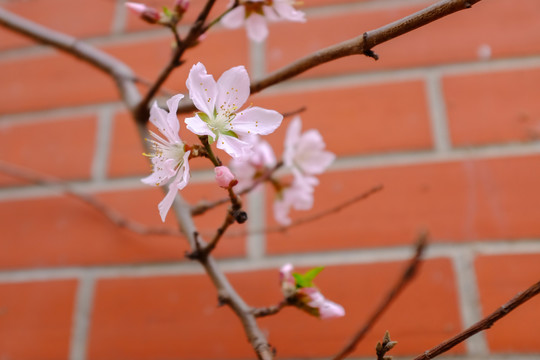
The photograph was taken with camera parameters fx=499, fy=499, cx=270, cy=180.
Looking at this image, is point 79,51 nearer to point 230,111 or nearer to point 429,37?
point 230,111

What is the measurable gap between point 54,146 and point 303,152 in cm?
48

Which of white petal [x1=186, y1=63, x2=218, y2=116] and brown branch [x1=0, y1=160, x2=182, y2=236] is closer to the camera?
white petal [x1=186, y1=63, x2=218, y2=116]

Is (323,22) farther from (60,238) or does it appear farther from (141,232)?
(60,238)

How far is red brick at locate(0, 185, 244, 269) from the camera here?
74 centimetres

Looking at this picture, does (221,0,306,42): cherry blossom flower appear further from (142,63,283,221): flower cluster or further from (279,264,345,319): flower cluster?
(279,264,345,319): flower cluster

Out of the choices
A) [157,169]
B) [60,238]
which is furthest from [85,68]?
[157,169]

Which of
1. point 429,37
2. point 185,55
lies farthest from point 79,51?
point 429,37

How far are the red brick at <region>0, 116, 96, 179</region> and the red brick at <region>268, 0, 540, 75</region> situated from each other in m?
0.33

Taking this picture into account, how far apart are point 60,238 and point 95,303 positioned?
123 mm

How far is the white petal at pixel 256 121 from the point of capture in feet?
1.11

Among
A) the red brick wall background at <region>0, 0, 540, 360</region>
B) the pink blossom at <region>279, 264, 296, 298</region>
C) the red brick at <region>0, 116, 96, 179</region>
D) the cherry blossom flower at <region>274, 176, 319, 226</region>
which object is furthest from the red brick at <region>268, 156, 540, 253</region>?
the red brick at <region>0, 116, 96, 179</region>

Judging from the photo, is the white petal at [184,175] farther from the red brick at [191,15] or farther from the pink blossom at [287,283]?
the red brick at [191,15]

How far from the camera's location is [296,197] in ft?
1.94

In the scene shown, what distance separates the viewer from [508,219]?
649mm
